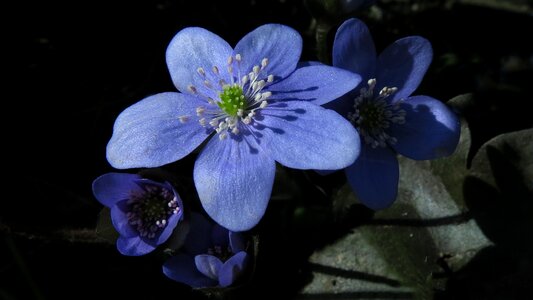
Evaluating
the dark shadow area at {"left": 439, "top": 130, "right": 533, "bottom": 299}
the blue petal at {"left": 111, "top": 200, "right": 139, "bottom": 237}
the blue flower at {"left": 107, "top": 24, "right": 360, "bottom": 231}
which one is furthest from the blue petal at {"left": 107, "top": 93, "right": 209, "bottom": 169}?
the dark shadow area at {"left": 439, "top": 130, "right": 533, "bottom": 299}

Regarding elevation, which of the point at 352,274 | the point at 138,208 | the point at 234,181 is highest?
the point at 234,181

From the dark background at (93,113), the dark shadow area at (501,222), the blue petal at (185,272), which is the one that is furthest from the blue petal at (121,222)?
the dark shadow area at (501,222)

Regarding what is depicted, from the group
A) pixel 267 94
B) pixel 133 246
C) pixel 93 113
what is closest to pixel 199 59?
pixel 267 94

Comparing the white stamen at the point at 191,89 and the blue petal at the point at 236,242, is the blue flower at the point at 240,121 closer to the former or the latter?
the white stamen at the point at 191,89

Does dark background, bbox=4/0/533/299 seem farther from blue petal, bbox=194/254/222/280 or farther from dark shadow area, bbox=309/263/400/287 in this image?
blue petal, bbox=194/254/222/280

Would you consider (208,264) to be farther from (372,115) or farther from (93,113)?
(93,113)
